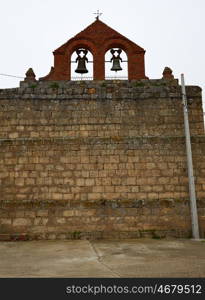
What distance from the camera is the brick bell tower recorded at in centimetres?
1132

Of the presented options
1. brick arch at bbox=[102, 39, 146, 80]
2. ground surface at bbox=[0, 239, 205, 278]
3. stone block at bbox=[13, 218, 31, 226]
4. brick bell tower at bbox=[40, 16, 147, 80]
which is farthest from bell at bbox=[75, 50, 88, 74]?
ground surface at bbox=[0, 239, 205, 278]

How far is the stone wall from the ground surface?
0.67 m

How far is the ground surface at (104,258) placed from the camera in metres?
4.17

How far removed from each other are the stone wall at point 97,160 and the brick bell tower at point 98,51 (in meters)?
2.23

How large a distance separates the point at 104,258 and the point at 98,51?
874cm

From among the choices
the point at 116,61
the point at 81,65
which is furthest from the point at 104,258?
the point at 116,61

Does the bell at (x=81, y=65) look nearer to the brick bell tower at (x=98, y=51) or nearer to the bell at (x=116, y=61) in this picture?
the brick bell tower at (x=98, y=51)

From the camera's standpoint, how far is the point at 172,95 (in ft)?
29.9

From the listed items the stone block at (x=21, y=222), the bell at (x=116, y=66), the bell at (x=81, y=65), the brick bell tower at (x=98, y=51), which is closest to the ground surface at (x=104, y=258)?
the stone block at (x=21, y=222)

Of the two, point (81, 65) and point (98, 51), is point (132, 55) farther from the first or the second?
point (81, 65)

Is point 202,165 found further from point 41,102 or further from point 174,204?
point 41,102

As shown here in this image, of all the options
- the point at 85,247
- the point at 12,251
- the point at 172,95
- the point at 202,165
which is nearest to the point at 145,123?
the point at 172,95

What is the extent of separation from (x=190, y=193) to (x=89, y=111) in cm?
389

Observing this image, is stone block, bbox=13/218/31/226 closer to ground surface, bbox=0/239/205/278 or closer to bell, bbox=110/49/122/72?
ground surface, bbox=0/239/205/278
